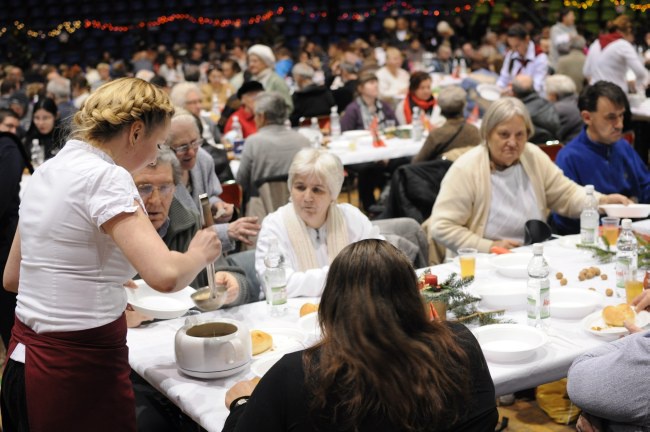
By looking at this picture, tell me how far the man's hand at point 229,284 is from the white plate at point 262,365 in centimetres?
46

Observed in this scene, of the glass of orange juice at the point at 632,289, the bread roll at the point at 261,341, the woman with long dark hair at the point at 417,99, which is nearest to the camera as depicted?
the bread roll at the point at 261,341

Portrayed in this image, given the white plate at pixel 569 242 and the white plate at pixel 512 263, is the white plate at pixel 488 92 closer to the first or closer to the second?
the white plate at pixel 569 242

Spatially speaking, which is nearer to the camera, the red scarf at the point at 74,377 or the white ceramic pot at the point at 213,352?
the red scarf at the point at 74,377

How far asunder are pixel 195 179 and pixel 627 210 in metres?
2.07

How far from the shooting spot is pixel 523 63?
9664 millimetres

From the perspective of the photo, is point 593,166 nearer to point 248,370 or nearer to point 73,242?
point 248,370

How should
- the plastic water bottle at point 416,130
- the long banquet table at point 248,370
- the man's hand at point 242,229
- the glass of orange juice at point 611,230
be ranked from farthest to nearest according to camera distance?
the plastic water bottle at point 416,130 → the glass of orange juice at point 611,230 → the man's hand at point 242,229 → the long banquet table at point 248,370

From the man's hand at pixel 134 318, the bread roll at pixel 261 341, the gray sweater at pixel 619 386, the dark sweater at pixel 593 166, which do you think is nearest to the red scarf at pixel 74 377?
the bread roll at pixel 261 341

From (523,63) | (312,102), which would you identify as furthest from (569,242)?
(523,63)

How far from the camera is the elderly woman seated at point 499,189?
4.07 metres

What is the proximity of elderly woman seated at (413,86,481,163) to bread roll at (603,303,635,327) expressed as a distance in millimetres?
3037

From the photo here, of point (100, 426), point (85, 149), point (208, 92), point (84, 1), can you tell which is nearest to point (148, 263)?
point (85, 149)

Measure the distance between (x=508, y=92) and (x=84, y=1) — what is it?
1289cm

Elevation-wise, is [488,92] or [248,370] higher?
[488,92]
